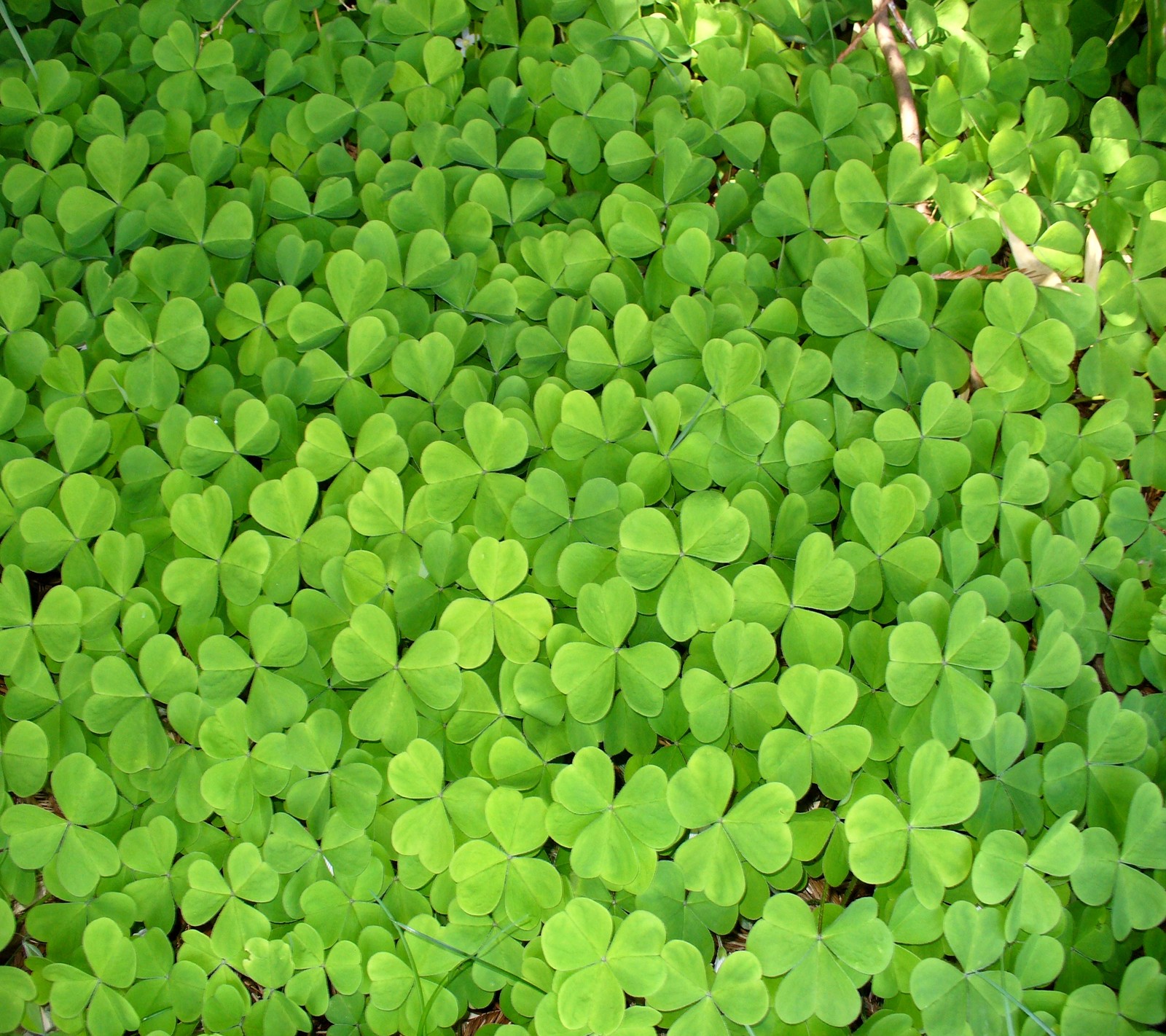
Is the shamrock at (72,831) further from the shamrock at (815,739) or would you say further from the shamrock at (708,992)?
the shamrock at (815,739)

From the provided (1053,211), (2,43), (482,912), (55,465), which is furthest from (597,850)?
(2,43)

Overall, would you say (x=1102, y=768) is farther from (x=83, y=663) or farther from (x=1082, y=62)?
(x=83, y=663)

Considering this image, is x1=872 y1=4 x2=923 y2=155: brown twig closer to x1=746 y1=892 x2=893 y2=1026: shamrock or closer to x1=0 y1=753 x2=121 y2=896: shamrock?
x1=746 y1=892 x2=893 y2=1026: shamrock

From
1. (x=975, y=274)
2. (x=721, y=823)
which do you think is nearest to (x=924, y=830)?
(x=721, y=823)

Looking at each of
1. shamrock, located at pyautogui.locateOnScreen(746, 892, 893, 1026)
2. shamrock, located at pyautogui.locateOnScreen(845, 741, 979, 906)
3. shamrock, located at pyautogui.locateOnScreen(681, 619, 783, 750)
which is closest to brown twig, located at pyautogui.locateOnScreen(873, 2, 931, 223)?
shamrock, located at pyautogui.locateOnScreen(681, 619, 783, 750)

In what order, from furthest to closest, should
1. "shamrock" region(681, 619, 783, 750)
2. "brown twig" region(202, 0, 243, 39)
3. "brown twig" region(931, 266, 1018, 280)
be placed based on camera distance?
"brown twig" region(202, 0, 243, 39)
"brown twig" region(931, 266, 1018, 280)
"shamrock" region(681, 619, 783, 750)

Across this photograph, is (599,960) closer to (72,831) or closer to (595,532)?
(595,532)
